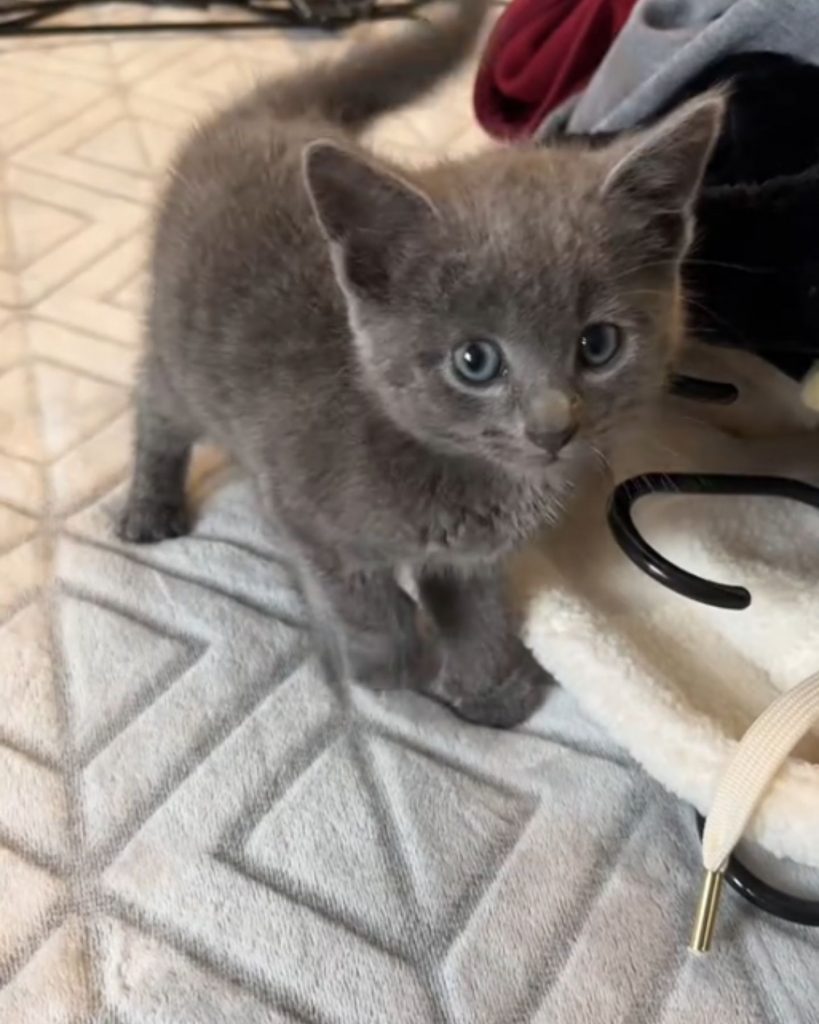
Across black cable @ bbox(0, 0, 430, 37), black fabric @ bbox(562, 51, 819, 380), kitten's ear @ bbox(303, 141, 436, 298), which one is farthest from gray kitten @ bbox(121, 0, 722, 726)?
black cable @ bbox(0, 0, 430, 37)

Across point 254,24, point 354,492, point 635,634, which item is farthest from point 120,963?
point 254,24

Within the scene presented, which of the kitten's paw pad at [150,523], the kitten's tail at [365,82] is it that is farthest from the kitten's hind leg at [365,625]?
the kitten's tail at [365,82]

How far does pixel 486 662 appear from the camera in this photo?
89cm

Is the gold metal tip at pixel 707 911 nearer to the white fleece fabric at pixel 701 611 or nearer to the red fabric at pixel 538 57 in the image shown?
the white fleece fabric at pixel 701 611

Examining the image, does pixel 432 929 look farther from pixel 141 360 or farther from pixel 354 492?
pixel 141 360

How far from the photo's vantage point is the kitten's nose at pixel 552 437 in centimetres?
66

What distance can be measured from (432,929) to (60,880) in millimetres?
245

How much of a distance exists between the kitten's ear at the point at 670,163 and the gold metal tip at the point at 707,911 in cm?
40

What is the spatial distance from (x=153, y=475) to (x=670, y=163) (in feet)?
1.70

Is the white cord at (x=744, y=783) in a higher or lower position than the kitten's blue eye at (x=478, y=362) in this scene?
lower

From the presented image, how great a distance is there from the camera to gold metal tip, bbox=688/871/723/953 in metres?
0.73

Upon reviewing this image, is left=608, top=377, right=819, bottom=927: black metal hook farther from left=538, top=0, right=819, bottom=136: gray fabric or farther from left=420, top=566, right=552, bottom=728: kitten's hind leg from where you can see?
left=538, top=0, right=819, bottom=136: gray fabric

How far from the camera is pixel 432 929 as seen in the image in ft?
2.50

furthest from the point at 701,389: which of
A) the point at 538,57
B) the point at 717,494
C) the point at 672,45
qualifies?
the point at 538,57
